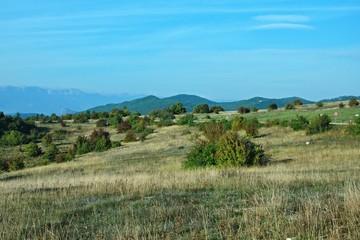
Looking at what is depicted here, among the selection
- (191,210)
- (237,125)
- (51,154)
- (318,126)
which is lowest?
(51,154)

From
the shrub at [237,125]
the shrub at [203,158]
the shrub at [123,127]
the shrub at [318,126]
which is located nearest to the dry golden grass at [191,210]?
the shrub at [203,158]

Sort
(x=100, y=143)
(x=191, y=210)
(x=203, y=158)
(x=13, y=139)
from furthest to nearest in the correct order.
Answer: (x=13, y=139), (x=100, y=143), (x=203, y=158), (x=191, y=210)

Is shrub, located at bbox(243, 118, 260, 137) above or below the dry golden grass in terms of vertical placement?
above

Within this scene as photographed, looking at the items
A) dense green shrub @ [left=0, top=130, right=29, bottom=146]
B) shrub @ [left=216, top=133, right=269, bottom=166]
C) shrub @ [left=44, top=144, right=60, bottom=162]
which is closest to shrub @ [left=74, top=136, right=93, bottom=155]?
shrub @ [left=44, top=144, right=60, bottom=162]

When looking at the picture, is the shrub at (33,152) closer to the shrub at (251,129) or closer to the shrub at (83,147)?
the shrub at (83,147)

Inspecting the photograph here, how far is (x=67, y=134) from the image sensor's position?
86000 mm

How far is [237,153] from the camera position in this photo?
27.7 metres

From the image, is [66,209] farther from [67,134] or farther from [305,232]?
[67,134]

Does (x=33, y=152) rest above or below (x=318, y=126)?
below

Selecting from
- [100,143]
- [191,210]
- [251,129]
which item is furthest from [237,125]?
[191,210]

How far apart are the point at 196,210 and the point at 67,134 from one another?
78670 mm

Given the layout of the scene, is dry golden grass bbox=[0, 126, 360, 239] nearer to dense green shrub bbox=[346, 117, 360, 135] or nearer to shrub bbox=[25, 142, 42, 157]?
dense green shrub bbox=[346, 117, 360, 135]

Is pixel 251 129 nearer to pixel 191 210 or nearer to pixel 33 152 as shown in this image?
pixel 33 152

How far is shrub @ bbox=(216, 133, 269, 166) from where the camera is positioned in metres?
27.7
